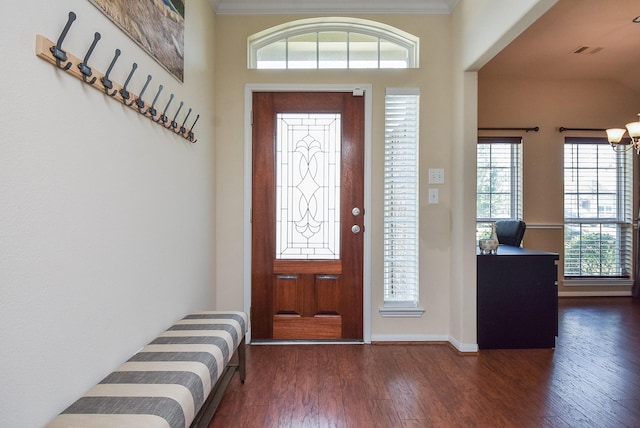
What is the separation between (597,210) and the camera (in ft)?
16.6

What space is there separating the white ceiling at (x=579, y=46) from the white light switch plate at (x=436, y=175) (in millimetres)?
1649

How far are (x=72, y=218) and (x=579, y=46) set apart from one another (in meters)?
4.80

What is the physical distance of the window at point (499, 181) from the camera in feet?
16.0

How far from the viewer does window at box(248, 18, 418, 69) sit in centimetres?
316

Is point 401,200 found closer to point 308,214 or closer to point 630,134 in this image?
point 308,214

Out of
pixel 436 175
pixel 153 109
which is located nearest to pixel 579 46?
pixel 436 175

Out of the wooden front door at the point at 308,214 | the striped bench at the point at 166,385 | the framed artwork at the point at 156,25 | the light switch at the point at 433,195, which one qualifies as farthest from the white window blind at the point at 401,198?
the framed artwork at the point at 156,25

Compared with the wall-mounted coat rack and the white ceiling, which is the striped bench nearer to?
the wall-mounted coat rack

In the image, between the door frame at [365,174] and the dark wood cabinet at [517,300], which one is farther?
the door frame at [365,174]

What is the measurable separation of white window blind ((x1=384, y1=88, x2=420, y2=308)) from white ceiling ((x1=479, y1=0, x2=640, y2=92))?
59.7 inches

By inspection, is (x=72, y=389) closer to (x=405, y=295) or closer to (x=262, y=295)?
(x=262, y=295)

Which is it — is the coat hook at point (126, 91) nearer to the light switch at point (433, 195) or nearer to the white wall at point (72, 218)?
the white wall at point (72, 218)

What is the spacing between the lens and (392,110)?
3115 millimetres

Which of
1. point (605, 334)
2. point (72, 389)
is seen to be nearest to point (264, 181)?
point (72, 389)
